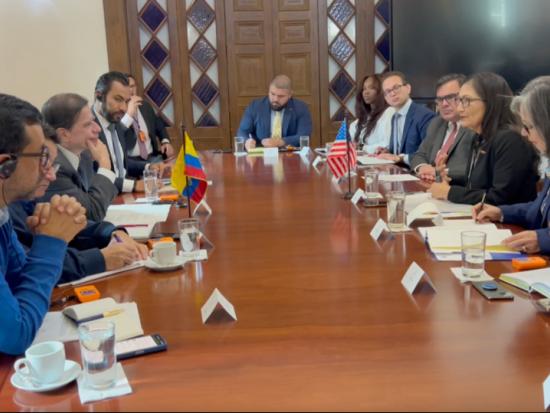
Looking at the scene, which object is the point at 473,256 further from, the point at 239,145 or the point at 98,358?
the point at 239,145

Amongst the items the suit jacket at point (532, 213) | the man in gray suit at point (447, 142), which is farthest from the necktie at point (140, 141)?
the suit jacket at point (532, 213)

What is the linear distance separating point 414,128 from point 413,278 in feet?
10.4

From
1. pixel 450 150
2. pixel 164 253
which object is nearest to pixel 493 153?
pixel 450 150

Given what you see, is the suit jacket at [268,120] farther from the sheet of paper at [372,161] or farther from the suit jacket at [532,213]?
the suit jacket at [532,213]

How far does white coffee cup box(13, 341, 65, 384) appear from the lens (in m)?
1.10

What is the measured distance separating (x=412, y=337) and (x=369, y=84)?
13.8 ft

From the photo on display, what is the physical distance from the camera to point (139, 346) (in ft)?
4.15

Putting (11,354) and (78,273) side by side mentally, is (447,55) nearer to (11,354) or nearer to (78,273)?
(78,273)

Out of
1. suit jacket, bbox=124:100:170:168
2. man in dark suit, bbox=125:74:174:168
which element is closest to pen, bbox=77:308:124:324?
man in dark suit, bbox=125:74:174:168

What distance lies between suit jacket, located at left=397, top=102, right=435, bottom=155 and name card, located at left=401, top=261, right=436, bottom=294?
3084 mm

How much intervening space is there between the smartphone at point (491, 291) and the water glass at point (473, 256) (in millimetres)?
52

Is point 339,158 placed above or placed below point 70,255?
above

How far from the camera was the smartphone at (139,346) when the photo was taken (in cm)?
123

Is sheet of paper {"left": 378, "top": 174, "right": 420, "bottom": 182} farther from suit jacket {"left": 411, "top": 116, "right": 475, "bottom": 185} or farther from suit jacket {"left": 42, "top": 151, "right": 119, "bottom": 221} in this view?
suit jacket {"left": 42, "top": 151, "right": 119, "bottom": 221}
